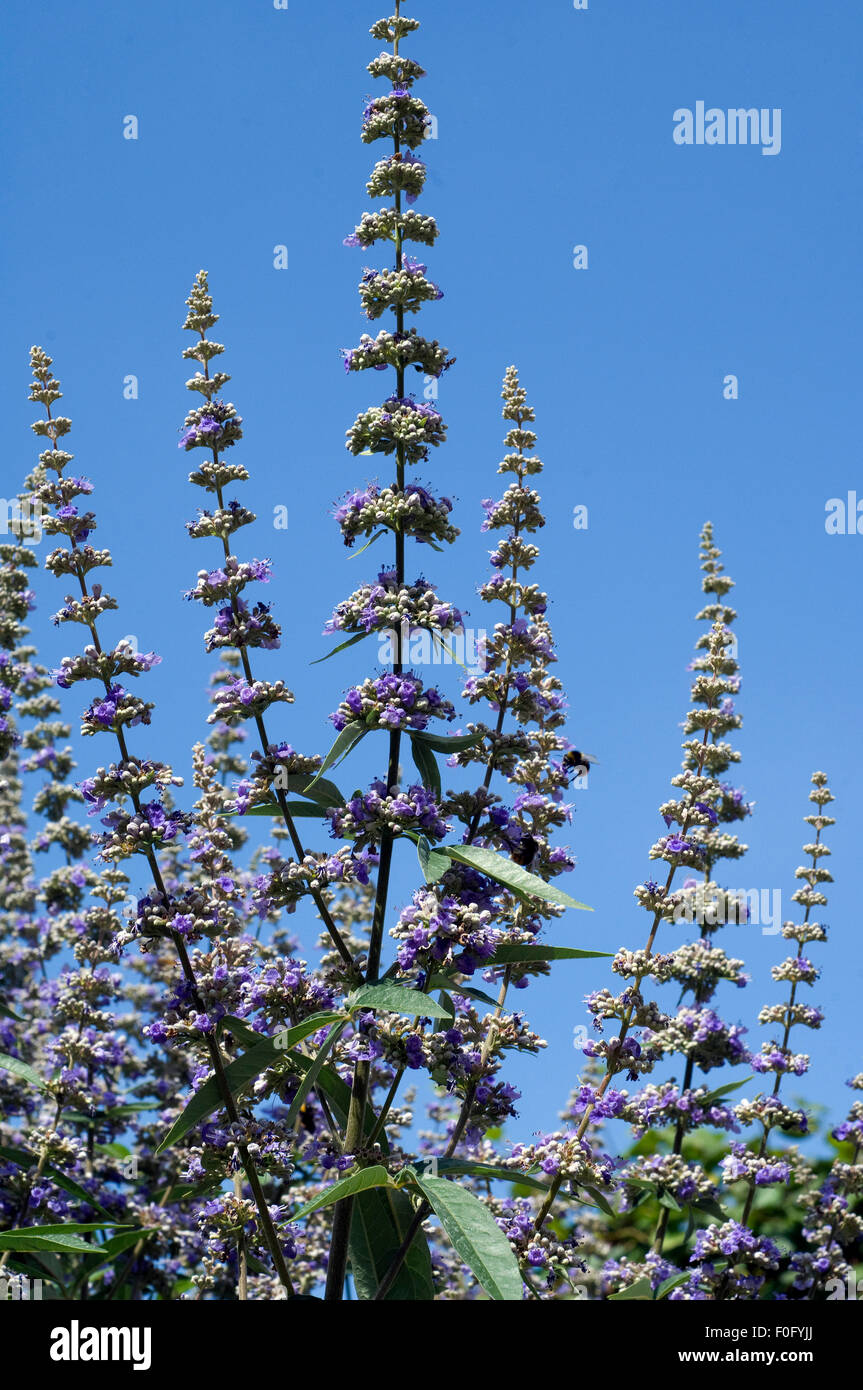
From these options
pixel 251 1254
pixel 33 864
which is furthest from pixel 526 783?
pixel 33 864

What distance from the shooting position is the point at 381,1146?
18.8ft

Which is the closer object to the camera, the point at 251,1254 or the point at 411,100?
the point at 251,1254

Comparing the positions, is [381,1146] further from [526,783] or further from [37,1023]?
[37,1023]

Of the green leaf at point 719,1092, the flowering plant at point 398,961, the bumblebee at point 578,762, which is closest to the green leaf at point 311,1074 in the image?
the flowering plant at point 398,961

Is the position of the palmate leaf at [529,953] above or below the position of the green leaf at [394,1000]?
above

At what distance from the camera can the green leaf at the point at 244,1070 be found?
5094 millimetres

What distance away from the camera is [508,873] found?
5102 millimetres

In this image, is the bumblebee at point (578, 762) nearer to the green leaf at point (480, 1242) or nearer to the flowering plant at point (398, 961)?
the flowering plant at point (398, 961)

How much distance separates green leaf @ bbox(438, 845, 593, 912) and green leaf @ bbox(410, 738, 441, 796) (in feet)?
2.29

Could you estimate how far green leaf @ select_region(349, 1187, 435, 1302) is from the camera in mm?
5426

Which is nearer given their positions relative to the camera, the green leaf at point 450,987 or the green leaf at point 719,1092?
the green leaf at point 450,987

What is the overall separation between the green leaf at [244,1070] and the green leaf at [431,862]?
68 cm

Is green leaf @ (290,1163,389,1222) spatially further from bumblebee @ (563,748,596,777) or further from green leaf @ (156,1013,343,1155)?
bumblebee @ (563,748,596,777)
